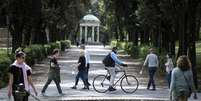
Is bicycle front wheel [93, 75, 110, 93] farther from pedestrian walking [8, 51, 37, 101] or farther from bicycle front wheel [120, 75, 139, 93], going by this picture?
pedestrian walking [8, 51, 37, 101]

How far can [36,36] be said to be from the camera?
170 ft

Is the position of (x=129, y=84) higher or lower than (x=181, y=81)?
lower

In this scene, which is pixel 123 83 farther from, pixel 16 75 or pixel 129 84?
pixel 16 75

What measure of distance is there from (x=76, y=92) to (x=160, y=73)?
38.7 ft

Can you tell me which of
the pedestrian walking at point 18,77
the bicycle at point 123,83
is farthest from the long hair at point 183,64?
the bicycle at point 123,83

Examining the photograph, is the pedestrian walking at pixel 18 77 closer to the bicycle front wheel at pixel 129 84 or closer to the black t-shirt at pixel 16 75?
the black t-shirt at pixel 16 75

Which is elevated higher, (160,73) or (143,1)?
(143,1)

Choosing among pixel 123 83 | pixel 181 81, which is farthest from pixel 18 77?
pixel 123 83

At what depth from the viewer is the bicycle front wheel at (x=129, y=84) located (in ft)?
75.1

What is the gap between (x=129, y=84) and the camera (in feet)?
76.8

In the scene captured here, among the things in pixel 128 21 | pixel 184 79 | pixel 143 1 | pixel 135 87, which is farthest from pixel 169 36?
pixel 184 79

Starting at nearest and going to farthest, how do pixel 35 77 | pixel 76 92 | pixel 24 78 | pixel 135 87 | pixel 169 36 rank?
pixel 24 78, pixel 76 92, pixel 135 87, pixel 35 77, pixel 169 36

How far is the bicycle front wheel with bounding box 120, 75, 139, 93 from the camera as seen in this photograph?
75.1ft

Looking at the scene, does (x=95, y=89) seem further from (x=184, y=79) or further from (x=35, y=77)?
(x=184, y=79)
